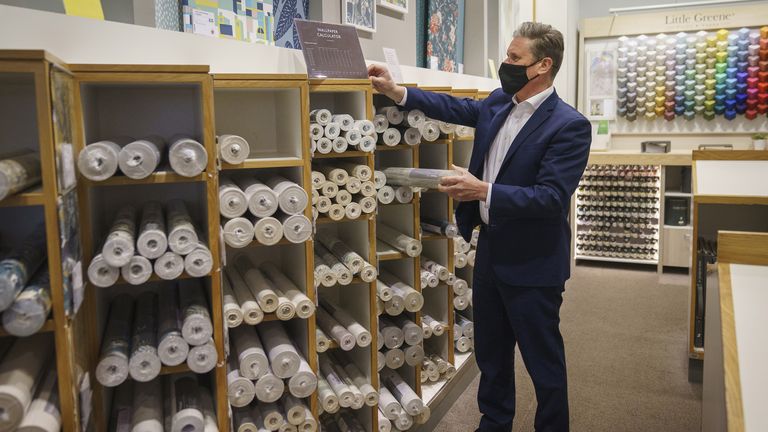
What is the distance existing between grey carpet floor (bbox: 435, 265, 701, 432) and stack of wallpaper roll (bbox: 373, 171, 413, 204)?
1255 mm

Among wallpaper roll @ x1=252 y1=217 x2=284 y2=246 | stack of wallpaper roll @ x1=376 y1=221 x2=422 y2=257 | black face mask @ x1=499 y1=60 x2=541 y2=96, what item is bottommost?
stack of wallpaper roll @ x1=376 y1=221 x2=422 y2=257

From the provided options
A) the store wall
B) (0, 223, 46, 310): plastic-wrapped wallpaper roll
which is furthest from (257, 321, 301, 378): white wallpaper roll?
the store wall

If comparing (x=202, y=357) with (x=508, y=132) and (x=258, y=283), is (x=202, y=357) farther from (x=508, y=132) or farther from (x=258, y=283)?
(x=508, y=132)

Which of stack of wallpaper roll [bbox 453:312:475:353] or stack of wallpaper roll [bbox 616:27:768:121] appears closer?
stack of wallpaper roll [bbox 453:312:475:353]

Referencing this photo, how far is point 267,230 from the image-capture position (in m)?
2.22

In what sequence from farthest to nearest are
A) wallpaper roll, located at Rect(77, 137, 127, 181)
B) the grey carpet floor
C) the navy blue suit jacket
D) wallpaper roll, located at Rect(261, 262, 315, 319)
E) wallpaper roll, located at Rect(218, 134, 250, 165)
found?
the grey carpet floor, the navy blue suit jacket, wallpaper roll, located at Rect(261, 262, 315, 319), wallpaper roll, located at Rect(218, 134, 250, 165), wallpaper roll, located at Rect(77, 137, 127, 181)

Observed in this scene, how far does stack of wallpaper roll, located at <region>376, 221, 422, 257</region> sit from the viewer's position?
3.10m

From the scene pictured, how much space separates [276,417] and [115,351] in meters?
0.76

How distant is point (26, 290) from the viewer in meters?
1.46

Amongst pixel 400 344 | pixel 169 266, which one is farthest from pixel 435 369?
pixel 169 266

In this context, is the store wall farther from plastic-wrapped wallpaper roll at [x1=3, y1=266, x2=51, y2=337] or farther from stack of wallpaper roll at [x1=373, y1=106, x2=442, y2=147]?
plastic-wrapped wallpaper roll at [x1=3, y1=266, x2=51, y2=337]

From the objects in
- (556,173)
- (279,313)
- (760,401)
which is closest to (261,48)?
(279,313)

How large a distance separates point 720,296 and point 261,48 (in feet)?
6.37

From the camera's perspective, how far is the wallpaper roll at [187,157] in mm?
1839
